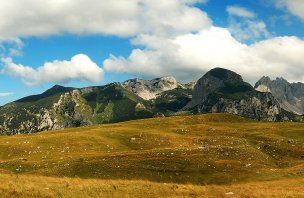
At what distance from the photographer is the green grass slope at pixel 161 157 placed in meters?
53.8

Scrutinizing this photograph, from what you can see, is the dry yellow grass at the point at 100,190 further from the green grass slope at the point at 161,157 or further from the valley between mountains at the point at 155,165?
the green grass slope at the point at 161,157

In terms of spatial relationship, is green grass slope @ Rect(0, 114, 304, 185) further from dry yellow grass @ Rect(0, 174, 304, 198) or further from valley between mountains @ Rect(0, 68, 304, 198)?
dry yellow grass @ Rect(0, 174, 304, 198)

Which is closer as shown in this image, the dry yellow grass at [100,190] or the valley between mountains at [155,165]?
the dry yellow grass at [100,190]

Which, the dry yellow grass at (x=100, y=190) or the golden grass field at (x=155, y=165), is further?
the golden grass field at (x=155, y=165)

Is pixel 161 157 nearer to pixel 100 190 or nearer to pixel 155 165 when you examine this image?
pixel 155 165

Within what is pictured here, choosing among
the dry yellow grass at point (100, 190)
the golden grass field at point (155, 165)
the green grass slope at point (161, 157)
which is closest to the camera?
the dry yellow grass at point (100, 190)

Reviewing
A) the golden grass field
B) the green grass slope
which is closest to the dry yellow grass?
the golden grass field

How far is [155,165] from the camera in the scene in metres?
57.9

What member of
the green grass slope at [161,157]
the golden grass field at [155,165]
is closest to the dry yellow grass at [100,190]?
the golden grass field at [155,165]

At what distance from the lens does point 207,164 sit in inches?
2336

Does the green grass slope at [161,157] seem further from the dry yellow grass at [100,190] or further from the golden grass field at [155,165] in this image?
the dry yellow grass at [100,190]

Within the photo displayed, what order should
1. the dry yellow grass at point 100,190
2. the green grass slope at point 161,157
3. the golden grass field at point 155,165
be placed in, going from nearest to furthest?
the dry yellow grass at point 100,190
the golden grass field at point 155,165
the green grass slope at point 161,157

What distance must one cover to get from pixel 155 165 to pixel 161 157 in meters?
4.95

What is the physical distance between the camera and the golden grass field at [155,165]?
31.2 m
